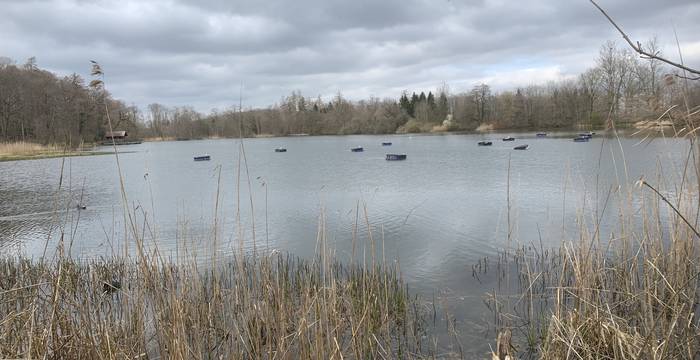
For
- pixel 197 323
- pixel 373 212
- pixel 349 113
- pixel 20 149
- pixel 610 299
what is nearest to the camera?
pixel 197 323

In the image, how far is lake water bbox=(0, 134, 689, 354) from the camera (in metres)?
7.65

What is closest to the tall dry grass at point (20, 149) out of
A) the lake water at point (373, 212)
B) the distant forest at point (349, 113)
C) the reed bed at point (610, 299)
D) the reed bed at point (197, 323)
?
the distant forest at point (349, 113)

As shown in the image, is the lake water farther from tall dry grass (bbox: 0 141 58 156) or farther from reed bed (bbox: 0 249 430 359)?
tall dry grass (bbox: 0 141 58 156)

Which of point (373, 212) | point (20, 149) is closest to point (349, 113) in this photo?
point (20, 149)

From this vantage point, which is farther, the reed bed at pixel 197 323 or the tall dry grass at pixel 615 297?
the reed bed at pixel 197 323

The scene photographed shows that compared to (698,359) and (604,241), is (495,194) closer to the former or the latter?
(604,241)

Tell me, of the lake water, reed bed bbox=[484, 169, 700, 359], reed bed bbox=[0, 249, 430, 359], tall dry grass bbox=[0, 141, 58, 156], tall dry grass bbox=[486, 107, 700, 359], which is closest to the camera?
tall dry grass bbox=[486, 107, 700, 359]

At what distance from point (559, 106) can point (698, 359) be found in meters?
73.8

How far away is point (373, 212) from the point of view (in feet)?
44.5

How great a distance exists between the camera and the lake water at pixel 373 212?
7.65 m

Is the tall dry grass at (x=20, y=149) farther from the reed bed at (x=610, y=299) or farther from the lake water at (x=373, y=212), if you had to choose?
the reed bed at (x=610, y=299)

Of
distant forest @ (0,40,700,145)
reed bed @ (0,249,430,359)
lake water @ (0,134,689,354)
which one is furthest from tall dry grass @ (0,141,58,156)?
reed bed @ (0,249,430,359)

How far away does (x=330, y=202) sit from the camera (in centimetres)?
1552

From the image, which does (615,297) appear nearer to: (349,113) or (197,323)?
(197,323)
